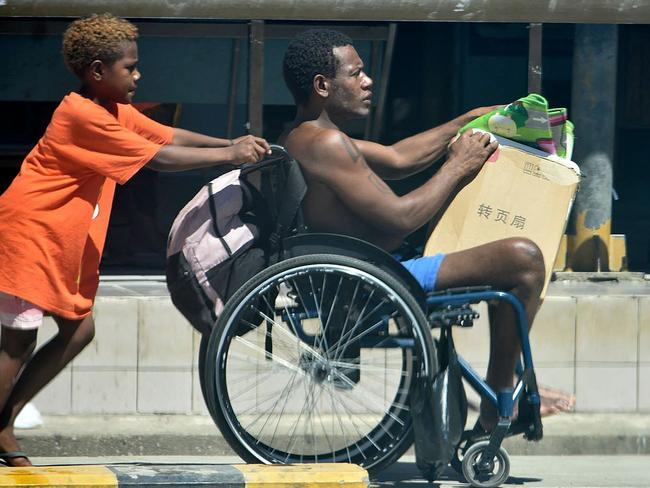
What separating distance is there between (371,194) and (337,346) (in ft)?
1.84

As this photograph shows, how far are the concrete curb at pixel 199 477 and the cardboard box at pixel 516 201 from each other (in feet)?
3.24

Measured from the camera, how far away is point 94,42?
15.9 ft

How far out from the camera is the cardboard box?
507 cm

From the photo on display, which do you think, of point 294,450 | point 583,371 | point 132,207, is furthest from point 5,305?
point 132,207

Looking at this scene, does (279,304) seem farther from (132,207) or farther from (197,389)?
(132,207)

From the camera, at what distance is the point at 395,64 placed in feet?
31.3

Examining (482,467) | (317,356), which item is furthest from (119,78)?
(482,467)

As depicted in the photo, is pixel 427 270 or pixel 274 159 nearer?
pixel 274 159

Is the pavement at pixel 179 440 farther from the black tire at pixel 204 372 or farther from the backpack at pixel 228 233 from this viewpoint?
the backpack at pixel 228 233

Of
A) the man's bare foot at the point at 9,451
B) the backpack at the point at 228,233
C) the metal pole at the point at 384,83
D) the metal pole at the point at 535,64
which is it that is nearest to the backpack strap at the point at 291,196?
→ the backpack at the point at 228,233

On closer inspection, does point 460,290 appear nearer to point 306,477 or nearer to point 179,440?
point 306,477

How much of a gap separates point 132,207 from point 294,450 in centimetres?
421

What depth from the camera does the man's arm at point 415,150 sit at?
5371mm

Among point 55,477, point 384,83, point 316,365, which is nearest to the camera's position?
point 55,477
